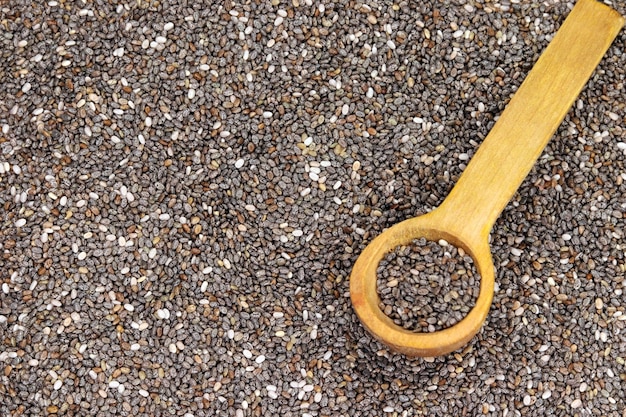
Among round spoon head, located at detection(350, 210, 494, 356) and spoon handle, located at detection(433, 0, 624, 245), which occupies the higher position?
spoon handle, located at detection(433, 0, 624, 245)

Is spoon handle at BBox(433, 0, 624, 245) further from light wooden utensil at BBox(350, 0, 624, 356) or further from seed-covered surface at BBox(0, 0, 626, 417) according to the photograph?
seed-covered surface at BBox(0, 0, 626, 417)

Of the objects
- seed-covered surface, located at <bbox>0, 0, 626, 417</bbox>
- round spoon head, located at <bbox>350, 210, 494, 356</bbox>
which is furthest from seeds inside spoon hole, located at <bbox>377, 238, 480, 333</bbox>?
seed-covered surface, located at <bbox>0, 0, 626, 417</bbox>

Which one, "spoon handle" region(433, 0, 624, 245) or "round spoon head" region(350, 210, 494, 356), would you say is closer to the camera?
"round spoon head" region(350, 210, 494, 356)

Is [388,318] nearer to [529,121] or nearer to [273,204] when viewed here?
[273,204]

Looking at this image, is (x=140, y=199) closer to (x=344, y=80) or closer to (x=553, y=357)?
(x=344, y=80)

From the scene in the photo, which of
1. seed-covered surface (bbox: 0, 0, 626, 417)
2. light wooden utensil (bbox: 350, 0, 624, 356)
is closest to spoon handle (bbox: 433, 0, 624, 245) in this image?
light wooden utensil (bbox: 350, 0, 624, 356)
